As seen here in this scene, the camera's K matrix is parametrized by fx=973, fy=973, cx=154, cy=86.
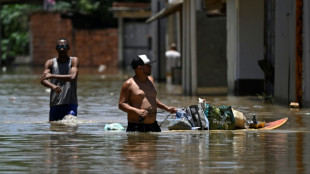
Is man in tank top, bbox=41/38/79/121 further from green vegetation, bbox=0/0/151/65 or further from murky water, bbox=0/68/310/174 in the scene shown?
green vegetation, bbox=0/0/151/65

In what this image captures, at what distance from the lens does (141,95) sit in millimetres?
13430

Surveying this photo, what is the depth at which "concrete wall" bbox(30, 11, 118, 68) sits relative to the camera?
66.6 meters

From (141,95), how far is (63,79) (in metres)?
2.41

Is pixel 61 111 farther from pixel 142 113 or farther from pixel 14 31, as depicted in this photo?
pixel 14 31

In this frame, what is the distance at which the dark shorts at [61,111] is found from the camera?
15766 millimetres

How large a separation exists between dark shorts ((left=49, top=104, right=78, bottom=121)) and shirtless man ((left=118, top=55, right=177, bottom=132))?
2.34 metres

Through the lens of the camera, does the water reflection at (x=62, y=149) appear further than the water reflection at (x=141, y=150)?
No

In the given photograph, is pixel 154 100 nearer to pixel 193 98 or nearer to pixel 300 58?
pixel 300 58

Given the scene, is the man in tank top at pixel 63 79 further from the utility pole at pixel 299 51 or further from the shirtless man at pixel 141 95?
the utility pole at pixel 299 51

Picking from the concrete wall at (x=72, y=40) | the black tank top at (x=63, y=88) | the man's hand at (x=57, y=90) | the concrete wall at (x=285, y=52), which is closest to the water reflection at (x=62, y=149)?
the black tank top at (x=63, y=88)

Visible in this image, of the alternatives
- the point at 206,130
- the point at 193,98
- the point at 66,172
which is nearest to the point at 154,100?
the point at 206,130

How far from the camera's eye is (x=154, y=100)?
44.4 ft

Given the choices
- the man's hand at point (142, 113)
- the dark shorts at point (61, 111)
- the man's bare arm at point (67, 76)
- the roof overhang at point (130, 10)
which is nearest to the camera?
the man's hand at point (142, 113)

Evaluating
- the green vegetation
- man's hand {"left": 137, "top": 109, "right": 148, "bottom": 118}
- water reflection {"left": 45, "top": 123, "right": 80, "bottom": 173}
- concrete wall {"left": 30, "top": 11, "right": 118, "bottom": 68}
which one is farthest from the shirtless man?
the green vegetation
